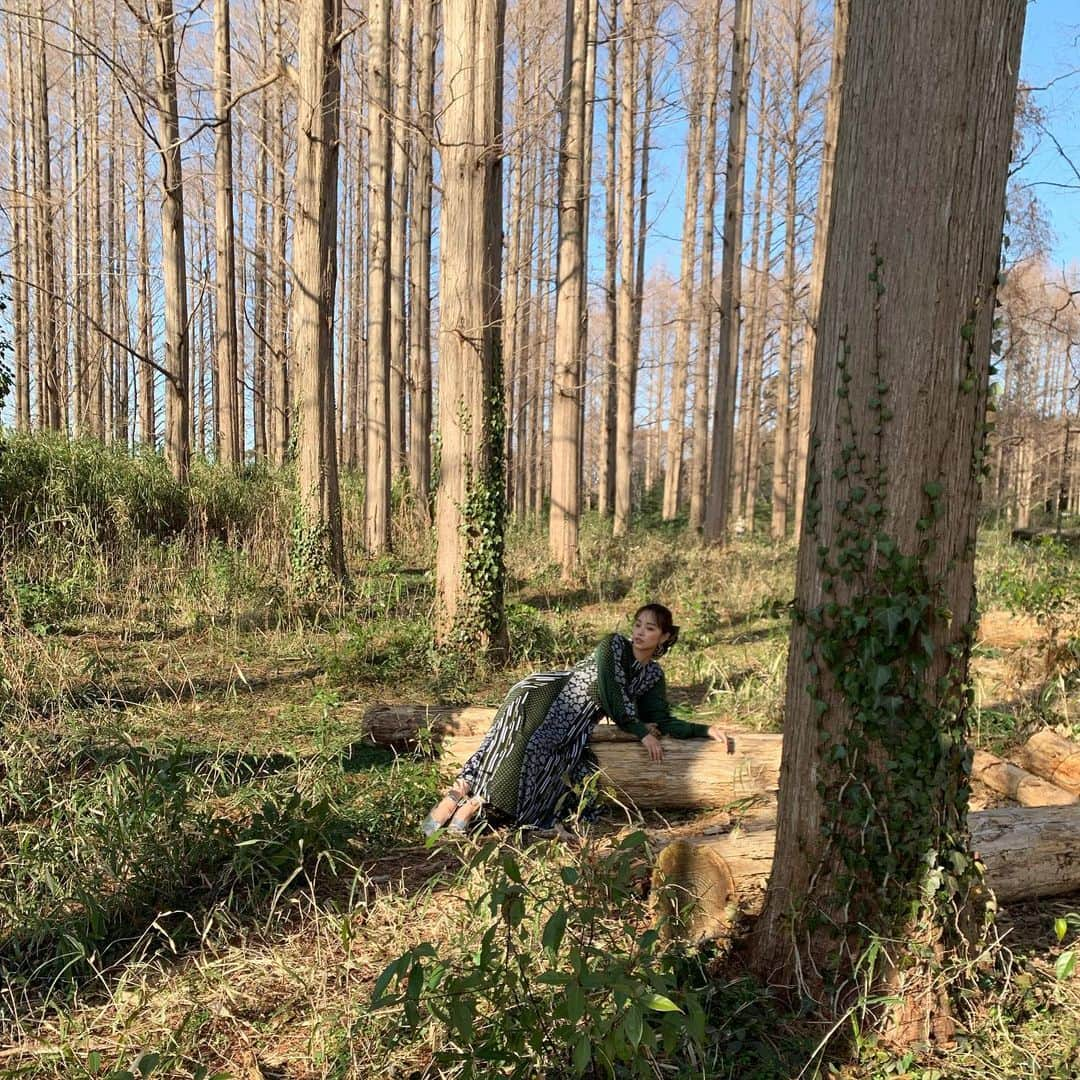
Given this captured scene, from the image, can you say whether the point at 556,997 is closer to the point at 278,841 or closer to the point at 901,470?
the point at 278,841

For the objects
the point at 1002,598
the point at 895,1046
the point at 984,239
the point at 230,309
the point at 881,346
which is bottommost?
the point at 895,1046

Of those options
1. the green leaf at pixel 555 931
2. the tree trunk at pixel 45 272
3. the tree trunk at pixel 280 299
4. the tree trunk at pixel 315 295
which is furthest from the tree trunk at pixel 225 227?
the green leaf at pixel 555 931

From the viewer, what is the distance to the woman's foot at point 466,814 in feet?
14.0

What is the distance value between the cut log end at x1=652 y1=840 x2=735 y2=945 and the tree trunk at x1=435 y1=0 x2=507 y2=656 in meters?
4.27

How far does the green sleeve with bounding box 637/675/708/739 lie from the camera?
4.80 metres

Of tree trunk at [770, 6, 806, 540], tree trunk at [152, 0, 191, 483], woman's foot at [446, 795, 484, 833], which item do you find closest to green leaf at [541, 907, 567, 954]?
woman's foot at [446, 795, 484, 833]

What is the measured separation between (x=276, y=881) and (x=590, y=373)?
104 ft

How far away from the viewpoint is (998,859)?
11.6 ft

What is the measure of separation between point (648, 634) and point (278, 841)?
6.55 feet

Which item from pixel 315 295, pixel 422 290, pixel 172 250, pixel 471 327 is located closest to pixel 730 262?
pixel 422 290

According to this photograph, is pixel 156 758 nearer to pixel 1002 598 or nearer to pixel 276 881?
pixel 276 881

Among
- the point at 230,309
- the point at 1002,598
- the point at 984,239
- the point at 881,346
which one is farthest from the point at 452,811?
the point at 230,309

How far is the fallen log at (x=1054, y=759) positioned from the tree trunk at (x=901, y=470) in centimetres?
261

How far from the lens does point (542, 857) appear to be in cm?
367
